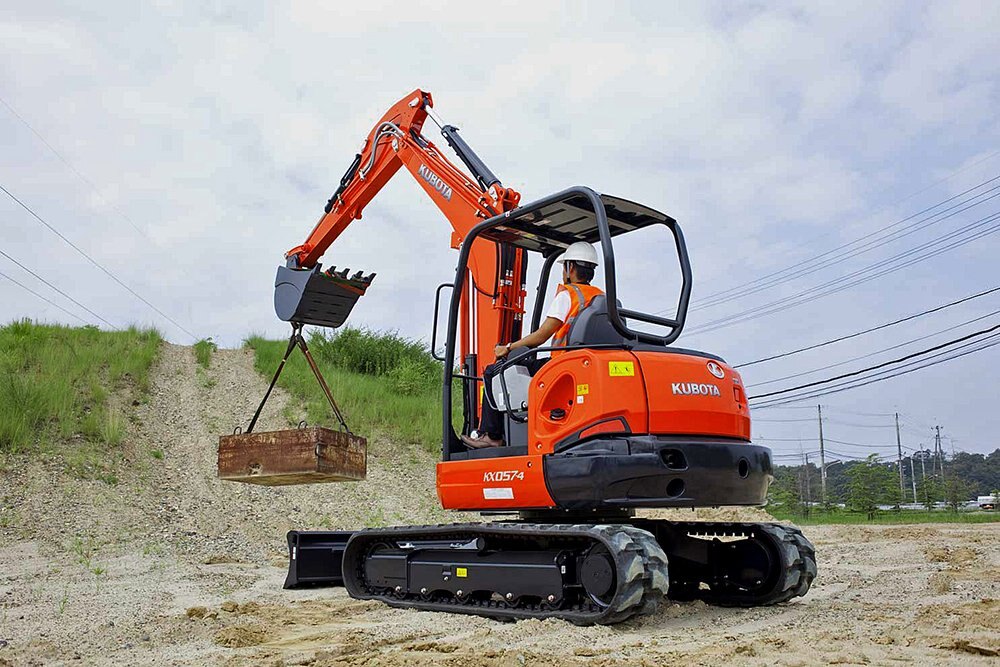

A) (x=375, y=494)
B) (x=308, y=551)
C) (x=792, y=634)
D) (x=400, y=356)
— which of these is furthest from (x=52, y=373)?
(x=792, y=634)

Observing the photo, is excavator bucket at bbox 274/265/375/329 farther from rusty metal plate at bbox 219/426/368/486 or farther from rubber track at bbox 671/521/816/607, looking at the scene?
rubber track at bbox 671/521/816/607

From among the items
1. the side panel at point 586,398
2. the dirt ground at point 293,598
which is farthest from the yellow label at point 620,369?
the dirt ground at point 293,598

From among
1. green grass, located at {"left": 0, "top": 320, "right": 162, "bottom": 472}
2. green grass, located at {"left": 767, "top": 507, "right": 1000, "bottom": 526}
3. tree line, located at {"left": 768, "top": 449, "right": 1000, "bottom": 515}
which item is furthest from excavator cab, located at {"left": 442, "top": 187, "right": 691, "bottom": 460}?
tree line, located at {"left": 768, "top": 449, "right": 1000, "bottom": 515}

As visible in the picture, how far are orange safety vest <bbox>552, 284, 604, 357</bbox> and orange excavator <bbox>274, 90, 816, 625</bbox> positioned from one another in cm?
5

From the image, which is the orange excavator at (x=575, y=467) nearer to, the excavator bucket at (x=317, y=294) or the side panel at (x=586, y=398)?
the side panel at (x=586, y=398)

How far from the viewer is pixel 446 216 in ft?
25.6

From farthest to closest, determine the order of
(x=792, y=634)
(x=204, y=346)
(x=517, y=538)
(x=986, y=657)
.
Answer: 1. (x=204, y=346)
2. (x=517, y=538)
3. (x=792, y=634)
4. (x=986, y=657)

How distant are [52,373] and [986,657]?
1372cm

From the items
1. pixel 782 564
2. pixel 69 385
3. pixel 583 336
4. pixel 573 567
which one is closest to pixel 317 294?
pixel 583 336

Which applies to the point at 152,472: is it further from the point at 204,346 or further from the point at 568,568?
the point at 568,568

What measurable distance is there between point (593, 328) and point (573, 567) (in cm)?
147

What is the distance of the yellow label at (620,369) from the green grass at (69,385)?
8.85m

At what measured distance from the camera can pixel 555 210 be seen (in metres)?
6.27

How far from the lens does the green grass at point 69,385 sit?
11938 millimetres
